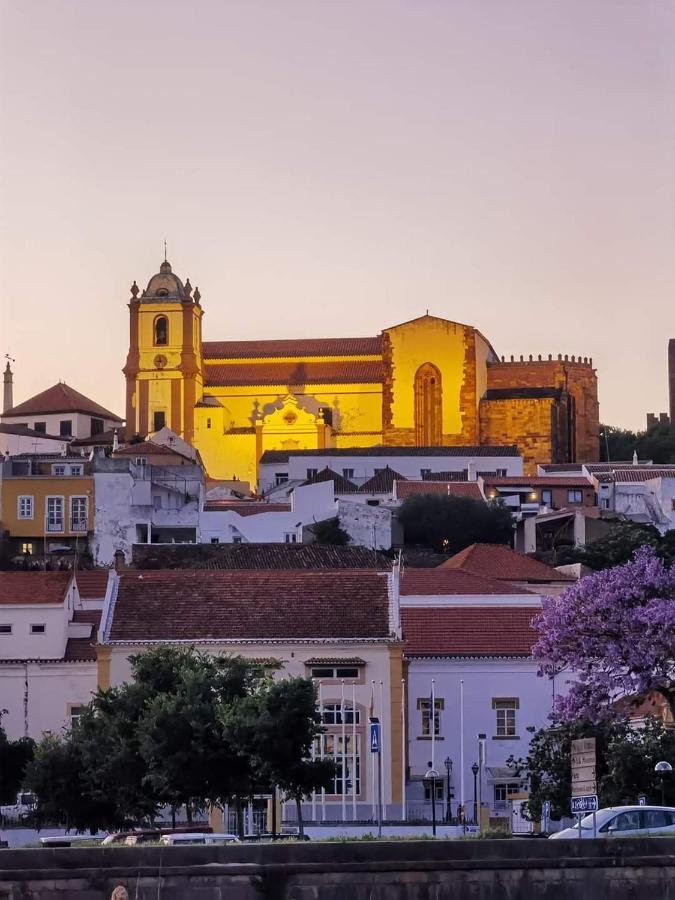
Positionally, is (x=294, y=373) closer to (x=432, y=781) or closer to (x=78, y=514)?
(x=78, y=514)

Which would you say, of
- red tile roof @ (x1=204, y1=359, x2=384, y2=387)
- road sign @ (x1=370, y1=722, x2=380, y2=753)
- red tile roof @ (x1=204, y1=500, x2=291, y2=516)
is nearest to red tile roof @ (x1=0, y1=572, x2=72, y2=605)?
road sign @ (x1=370, y1=722, x2=380, y2=753)

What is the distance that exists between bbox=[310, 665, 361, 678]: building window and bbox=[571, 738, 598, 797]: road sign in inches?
924

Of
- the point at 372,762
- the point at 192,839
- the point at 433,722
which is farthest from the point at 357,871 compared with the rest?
the point at 433,722

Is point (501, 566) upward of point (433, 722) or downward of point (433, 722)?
upward

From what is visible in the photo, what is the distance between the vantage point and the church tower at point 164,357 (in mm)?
129375

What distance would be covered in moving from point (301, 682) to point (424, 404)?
85.2 m

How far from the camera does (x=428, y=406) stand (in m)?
126

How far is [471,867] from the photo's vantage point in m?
24.8

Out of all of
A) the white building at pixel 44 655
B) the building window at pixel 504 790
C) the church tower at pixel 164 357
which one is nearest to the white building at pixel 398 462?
the church tower at pixel 164 357

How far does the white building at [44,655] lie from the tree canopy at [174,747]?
8063mm

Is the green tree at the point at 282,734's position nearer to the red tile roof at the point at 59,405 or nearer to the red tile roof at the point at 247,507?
the red tile roof at the point at 247,507

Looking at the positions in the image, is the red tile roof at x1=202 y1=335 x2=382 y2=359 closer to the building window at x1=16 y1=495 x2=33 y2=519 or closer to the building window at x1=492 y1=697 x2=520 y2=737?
the building window at x1=16 y1=495 x2=33 y2=519

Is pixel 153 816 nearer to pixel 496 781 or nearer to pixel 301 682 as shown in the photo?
pixel 301 682

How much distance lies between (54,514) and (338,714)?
4286cm
